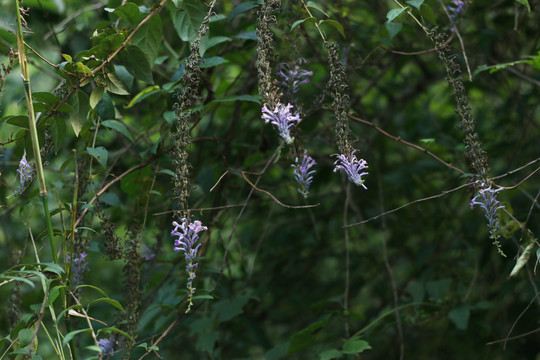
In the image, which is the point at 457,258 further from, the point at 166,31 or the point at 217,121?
the point at 166,31

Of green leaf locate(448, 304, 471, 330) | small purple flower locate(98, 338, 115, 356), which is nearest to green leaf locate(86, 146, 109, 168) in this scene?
small purple flower locate(98, 338, 115, 356)

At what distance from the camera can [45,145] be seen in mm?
1126

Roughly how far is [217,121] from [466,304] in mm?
1305

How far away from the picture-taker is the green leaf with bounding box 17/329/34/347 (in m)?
0.93

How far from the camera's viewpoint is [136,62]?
3.76 feet

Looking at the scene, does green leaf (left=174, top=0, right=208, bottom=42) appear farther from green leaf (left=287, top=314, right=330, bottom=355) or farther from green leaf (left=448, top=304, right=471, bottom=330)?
green leaf (left=448, top=304, right=471, bottom=330)

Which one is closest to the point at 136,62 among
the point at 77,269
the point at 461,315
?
the point at 77,269

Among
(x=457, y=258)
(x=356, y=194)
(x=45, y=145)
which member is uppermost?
(x=45, y=145)

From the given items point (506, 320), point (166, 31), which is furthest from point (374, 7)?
point (506, 320)

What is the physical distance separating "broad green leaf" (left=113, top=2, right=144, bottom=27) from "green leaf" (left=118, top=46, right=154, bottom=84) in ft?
0.19

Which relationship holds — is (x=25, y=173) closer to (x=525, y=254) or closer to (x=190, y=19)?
(x=190, y=19)

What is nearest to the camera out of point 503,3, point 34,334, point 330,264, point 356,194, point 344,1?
point 34,334

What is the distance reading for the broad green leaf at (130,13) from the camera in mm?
1100

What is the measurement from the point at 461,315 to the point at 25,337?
117cm
